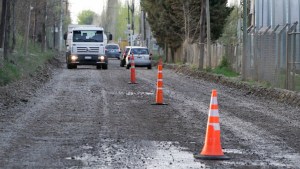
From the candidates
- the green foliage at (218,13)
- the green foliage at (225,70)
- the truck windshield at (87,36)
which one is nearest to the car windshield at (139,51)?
the truck windshield at (87,36)

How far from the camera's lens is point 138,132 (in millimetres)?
14391

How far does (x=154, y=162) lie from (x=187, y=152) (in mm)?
1176

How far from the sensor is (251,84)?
28.4 metres

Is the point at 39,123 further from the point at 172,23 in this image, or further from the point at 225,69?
the point at 172,23

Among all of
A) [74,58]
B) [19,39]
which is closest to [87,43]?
[74,58]

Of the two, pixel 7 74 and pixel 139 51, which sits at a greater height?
pixel 139 51

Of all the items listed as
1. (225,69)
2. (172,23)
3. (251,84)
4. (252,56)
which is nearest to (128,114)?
(251,84)

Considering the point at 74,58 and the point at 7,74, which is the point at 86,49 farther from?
the point at 7,74

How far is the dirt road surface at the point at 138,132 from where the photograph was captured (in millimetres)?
10984

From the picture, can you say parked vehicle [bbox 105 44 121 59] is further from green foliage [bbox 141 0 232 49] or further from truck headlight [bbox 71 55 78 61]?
truck headlight [bbox 71 55 78 61]

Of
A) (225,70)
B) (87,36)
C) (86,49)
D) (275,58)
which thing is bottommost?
(225,70)

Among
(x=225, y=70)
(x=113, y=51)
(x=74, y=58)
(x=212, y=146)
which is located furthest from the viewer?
(x=113, y=51)

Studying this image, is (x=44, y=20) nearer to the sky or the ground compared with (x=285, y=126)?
nearer to the sky

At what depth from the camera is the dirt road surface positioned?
10984mm
